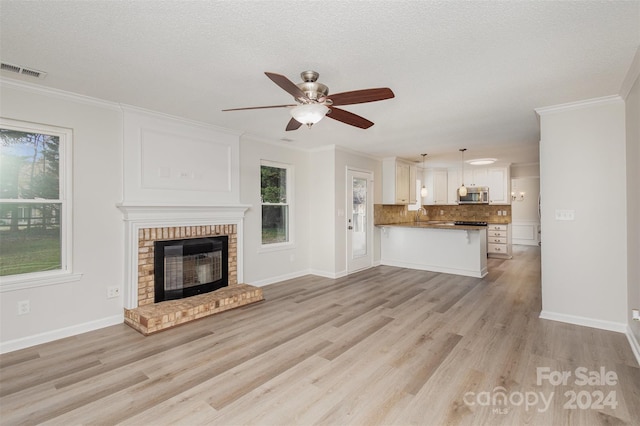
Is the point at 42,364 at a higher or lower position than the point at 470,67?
lower

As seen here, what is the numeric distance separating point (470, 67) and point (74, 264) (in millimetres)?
4196

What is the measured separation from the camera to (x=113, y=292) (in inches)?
136

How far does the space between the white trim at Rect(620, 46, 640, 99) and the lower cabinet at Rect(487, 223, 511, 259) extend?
5.30 metres

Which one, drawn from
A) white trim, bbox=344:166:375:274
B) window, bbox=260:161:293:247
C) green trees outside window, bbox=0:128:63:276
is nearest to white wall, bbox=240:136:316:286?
window, bbox=260:161:293:247

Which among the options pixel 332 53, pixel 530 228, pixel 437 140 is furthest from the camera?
pixel 530 228

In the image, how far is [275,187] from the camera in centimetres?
541

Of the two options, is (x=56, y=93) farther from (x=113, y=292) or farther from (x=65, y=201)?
(x=113, y=292)

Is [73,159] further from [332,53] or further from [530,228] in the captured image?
[530,228]

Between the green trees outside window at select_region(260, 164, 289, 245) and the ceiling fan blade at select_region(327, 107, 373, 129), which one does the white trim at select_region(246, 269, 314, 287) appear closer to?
the green trees outside window at select_region(260, 164, 289, 245)

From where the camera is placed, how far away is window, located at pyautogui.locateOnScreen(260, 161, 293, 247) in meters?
5.20

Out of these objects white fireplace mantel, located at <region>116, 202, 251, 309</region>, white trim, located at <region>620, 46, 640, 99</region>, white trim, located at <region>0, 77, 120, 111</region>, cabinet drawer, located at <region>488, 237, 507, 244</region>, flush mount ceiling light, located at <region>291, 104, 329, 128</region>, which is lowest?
cabinet drawer, located at <region>488, 237, 507, 244</region>

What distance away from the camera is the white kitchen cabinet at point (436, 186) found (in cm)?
873

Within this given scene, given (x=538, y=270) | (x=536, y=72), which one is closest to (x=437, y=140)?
(x=536, y=72)

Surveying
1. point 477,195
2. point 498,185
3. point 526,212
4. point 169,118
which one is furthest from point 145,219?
point 526,212
